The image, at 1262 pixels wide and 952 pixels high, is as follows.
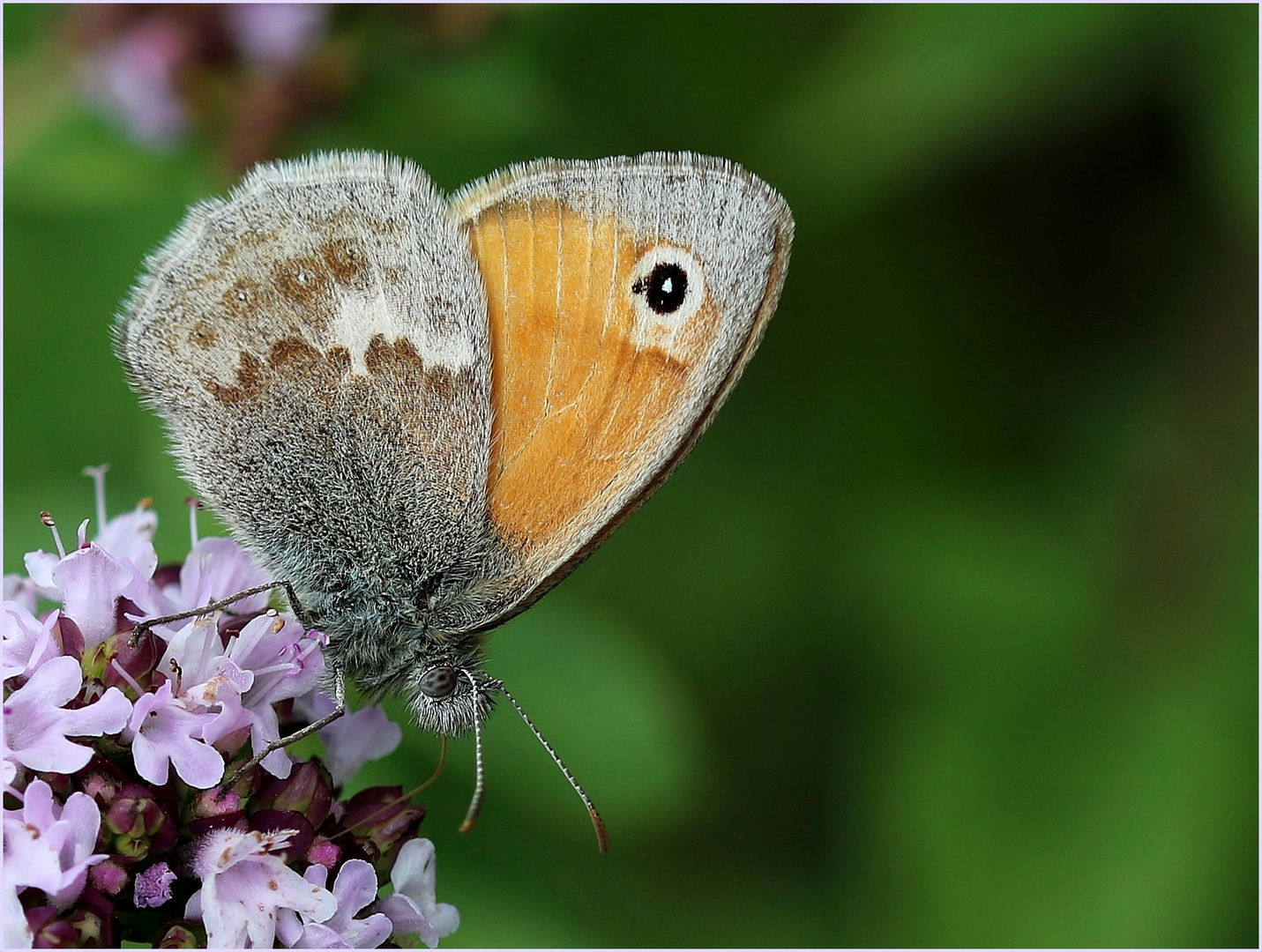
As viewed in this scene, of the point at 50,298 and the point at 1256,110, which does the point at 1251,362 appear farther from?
the point at 50,298

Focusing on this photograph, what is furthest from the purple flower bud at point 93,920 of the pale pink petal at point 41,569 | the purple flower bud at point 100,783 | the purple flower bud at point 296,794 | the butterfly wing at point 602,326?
the butterfly wing at point 602,326

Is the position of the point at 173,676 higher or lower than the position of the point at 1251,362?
lower

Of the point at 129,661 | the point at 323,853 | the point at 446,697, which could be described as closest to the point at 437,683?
the point at 446,697

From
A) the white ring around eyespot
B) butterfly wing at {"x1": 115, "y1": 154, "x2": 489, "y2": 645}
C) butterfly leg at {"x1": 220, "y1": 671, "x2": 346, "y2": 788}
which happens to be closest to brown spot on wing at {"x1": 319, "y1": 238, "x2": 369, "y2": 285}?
butterfly wing at {"x1": 115, "y1": 154, "x2": 489, "y2": 645}

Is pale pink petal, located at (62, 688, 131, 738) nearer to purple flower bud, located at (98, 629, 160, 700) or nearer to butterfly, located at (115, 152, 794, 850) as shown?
purple flower bud, located at (98, 629, 160, 700)

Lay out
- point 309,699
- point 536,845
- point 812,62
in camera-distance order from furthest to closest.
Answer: point 812,62, point 536,845, point 309,699

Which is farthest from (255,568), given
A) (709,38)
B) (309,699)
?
(709,38)
